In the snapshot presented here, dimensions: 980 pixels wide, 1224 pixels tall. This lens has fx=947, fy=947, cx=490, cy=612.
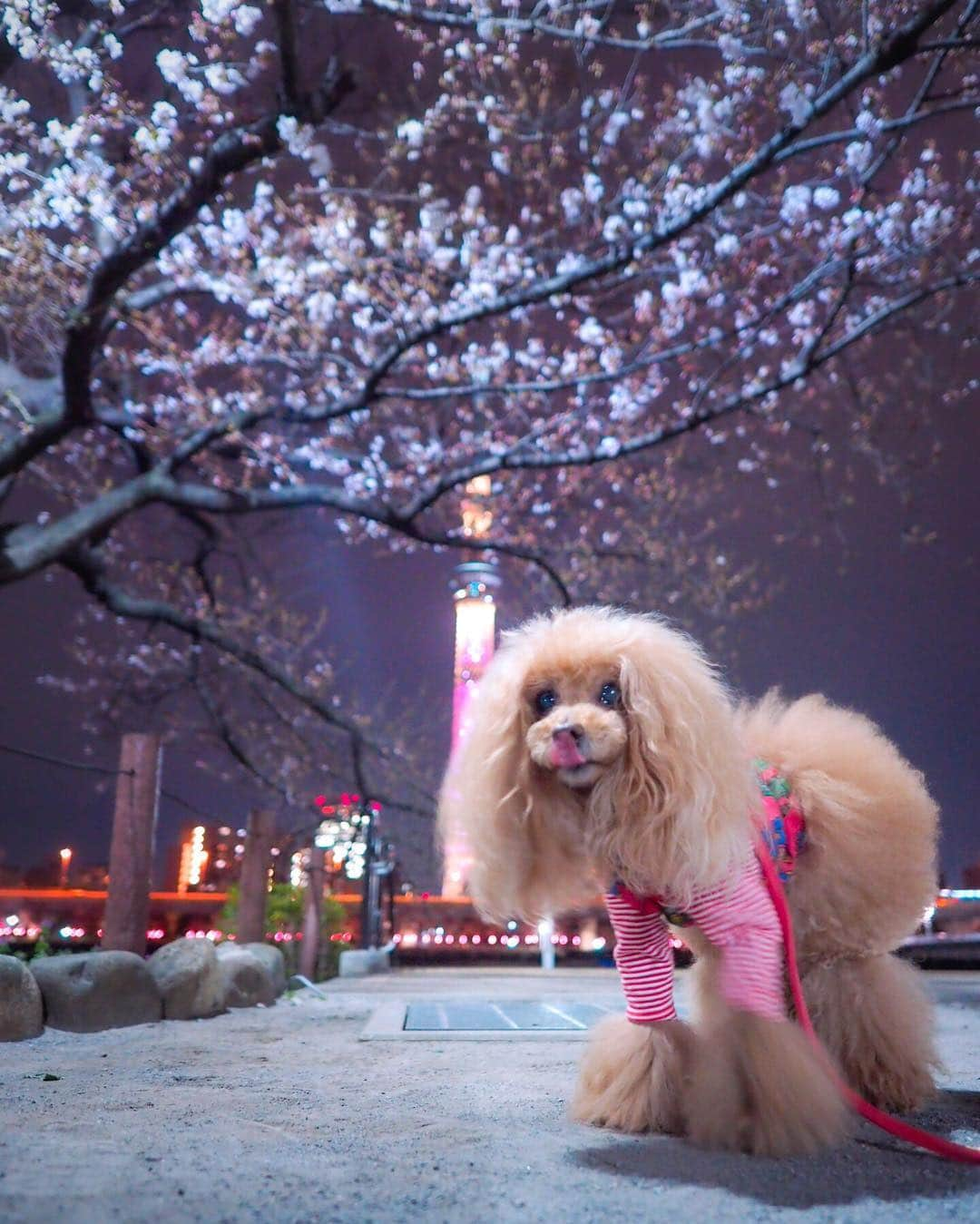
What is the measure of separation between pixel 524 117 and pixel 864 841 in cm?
545

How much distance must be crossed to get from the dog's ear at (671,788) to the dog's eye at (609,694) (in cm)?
3

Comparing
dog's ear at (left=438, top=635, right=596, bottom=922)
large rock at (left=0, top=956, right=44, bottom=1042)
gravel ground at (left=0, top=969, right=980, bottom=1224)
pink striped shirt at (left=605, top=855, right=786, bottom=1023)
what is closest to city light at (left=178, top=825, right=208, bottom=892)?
large rock at (left=0, top=956, right=44, bottom=1042)

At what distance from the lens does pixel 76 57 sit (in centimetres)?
515

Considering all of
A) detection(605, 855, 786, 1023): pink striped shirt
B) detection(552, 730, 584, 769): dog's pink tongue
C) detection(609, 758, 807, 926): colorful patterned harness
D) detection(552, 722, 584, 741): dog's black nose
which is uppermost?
detection(552, 722, 584, 741): dog's black nose

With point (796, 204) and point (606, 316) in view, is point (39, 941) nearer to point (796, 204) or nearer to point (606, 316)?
point (606, 316)

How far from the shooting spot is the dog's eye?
2.21 metres

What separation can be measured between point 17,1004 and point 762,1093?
322 centimetres

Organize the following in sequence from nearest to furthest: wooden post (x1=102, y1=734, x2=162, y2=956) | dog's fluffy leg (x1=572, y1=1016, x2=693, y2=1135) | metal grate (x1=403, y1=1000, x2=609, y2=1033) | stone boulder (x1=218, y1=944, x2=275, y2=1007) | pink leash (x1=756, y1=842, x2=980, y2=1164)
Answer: pink leash (x1=756, y1=842, x2=980, y2=1164) → dog's fluffy leg (x1=572, y1=1016, x2=693, y2=1135) → metal grate (x1=403, y1=1000, x2=609, y2=1033) → wooden post (x1=102, y1=734, x2=162, y2=956) → stone boulder (x1=218, y1=944, x2=275, y2=1007)

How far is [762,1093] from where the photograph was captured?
196 centimetres

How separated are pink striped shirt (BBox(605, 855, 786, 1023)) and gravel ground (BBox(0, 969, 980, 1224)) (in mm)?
297

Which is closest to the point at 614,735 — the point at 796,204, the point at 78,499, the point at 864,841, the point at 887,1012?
the point at 864,841

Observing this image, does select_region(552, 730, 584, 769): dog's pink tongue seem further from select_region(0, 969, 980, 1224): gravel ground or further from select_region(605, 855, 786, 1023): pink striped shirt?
select_region(0, 969, 980, 1224): gravel ground

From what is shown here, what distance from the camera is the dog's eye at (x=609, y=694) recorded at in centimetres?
221

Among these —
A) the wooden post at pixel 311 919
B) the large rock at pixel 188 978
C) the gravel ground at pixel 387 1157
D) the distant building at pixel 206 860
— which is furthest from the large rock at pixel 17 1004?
the distant building at pixel 206 860
